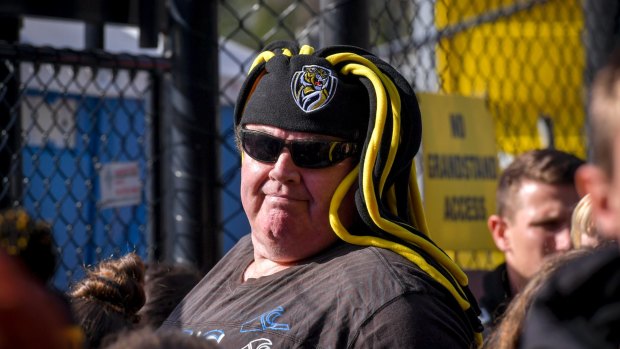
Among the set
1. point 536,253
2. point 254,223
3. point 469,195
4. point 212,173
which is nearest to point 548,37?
point 469,195

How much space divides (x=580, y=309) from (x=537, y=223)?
2.10 metres

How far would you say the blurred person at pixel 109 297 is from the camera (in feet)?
7.10

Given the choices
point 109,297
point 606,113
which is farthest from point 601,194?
point 109,297

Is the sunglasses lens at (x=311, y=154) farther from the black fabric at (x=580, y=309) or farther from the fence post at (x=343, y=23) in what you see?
the black fabric at (x=580, y=309)

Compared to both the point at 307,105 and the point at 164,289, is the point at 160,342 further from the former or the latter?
the point at 164,289

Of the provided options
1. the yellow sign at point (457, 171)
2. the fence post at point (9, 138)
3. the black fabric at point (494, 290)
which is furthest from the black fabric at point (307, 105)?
the yellow sign at point (457, 171)

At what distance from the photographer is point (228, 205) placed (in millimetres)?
4375

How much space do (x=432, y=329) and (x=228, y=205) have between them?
2.36 m

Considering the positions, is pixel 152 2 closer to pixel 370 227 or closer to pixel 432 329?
pixel 370 227

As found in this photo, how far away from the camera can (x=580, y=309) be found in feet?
4.11

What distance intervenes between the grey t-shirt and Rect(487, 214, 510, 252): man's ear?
1.17 m

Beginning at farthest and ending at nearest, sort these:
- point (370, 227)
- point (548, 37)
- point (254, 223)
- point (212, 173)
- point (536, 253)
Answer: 1. point (548, 37)
2. point (536, 253)
3. point (212, 173)
4. point (254, 223)
5. point (370, 227)

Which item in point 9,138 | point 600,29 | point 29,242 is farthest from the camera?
point 600,29

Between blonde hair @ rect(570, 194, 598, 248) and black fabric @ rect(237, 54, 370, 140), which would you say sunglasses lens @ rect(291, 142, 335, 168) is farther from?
blonde hair @ rect(570, 194, 598, 248)
